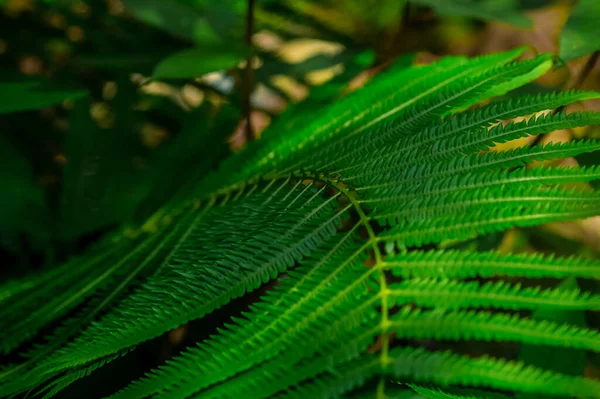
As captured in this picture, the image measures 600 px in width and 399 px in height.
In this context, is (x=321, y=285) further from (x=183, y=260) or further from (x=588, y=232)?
(x=588, y=232)

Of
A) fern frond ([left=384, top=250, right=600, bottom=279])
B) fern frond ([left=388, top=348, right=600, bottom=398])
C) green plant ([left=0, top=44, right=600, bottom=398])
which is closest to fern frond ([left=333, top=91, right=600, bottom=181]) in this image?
green plant ([left=0, top=44, right=600, bottom=398])

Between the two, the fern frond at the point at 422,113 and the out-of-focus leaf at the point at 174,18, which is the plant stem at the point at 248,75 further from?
the fern frond at the point at 422,113

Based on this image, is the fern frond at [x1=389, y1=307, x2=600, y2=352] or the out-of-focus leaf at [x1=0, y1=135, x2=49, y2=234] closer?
the fern frond at [x1=389, y1=307, x2=600, y2=352]

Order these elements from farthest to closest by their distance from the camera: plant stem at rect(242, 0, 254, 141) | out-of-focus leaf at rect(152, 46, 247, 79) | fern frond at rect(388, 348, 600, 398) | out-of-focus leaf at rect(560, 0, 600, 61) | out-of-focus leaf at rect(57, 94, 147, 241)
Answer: out-of-focus leaf at rect(57, 94, 147, 241) < plant stem at rect(242, 0, 254, 141) < out-of-focus leaf at rect(152, 46, 247, 79) < out-of-focus leaf at rect(560, 0, 600, 61) < fern frond at rect(388, 348, 600, 398)

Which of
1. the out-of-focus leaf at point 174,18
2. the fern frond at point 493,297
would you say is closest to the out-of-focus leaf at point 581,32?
the fern frond at point 493,297

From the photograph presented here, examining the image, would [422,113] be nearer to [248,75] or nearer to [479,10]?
[479,10]

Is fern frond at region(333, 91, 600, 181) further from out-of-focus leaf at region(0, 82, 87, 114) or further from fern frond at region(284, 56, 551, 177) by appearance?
out-of-focus leaf at region(0, 82, 87, 114)

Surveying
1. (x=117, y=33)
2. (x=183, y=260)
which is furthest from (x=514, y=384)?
(x=117, y=33)
